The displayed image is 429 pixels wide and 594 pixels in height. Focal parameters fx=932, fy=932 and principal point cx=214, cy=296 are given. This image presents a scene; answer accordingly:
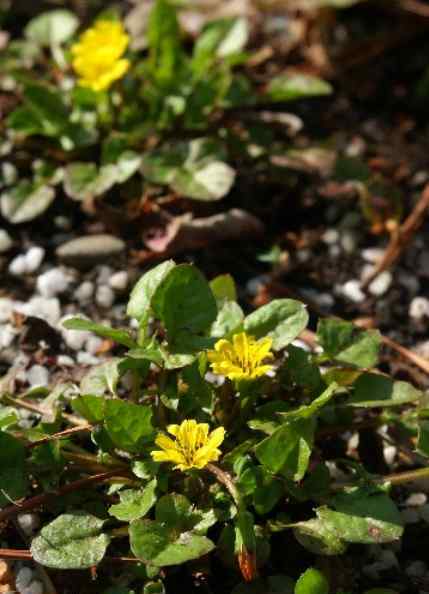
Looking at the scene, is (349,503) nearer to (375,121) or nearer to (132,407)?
(132,407)

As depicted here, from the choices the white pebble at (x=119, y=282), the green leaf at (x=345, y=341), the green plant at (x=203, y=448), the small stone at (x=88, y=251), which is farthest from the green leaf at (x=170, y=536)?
the small stone at (x=88, y=251)

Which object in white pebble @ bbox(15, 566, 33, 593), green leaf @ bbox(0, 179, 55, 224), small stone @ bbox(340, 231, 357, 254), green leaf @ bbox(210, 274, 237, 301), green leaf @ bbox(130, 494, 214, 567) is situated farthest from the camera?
small stone @ bbox(340, 231, 357, 254)

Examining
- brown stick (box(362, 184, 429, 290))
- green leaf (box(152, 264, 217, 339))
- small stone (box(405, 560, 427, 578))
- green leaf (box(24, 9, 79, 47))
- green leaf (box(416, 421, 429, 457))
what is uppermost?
green leaf (box(24, 9, 79, 47))

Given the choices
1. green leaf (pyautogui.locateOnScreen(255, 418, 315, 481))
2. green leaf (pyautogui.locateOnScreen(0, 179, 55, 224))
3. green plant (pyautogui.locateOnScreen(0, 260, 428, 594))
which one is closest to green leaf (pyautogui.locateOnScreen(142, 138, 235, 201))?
green leaf (pyautogui.locateOnScreen(0, 179, 55, 224))

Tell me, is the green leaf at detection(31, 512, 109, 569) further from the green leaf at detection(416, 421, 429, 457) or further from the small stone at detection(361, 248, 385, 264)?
the small stone at detection(361, 248, 385, 264)

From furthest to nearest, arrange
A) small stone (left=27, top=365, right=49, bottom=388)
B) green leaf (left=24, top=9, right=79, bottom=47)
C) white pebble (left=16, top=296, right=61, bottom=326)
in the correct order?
1. green leaf (left=24, top=9, right=79, bottom=47)
2. white pebble (left=16, top=296, right=61, bottom=326)
3. small stone (left=27, top=365, right=49, bottom=388)

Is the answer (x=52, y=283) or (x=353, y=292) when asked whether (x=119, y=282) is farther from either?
(x=353, y=292)

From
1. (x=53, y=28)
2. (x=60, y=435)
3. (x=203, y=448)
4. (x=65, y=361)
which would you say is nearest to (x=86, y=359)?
(x=65, y=361)
